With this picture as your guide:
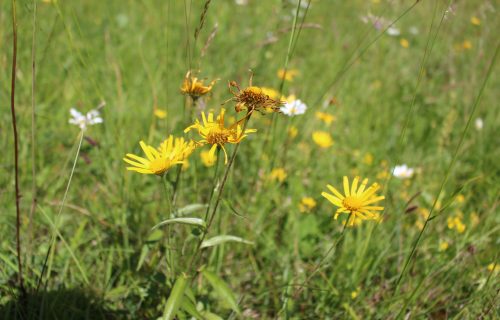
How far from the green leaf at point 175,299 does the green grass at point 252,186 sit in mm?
97

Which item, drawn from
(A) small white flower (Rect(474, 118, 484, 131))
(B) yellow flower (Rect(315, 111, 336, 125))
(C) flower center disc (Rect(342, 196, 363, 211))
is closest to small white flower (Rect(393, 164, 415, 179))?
(B) yellow flower (Rect(315, 111, 336, 125))

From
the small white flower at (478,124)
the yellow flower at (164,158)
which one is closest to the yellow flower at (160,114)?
the yellow flower at (164,158)

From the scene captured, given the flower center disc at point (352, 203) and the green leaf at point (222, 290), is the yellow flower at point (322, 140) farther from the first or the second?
the green leaf at point (222, 290)

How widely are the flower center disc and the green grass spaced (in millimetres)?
249

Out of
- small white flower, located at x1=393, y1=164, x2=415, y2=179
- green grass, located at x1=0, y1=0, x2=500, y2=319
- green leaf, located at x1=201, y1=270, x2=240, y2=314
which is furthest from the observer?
small white flower, located at x1=393, y1=164, x2=415, y2=179

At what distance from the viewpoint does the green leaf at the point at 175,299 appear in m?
1.09

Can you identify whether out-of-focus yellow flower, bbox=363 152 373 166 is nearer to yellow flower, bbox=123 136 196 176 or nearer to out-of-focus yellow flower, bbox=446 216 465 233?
out-of-focus yellow flower, bbox=446 216 465 233

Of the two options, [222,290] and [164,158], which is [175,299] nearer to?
[222,290]

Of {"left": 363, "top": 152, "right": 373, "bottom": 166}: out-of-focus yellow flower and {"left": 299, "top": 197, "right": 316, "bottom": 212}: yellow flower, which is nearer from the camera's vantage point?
{"left": 299, "top": 197, "right": 316, "bottom": 212}: yellow flower

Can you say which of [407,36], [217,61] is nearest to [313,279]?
[217,61]

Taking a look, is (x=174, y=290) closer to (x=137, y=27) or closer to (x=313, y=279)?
(x=313, y=279)

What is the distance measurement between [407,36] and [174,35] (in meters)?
2.55

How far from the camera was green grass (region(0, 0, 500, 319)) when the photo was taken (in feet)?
4.84

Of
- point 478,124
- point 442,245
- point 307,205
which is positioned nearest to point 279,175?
point 307,205
